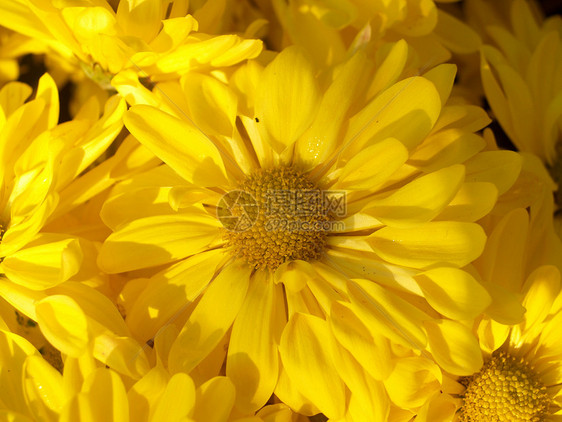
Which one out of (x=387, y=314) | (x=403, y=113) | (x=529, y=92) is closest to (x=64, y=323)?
(x=387, y=314)

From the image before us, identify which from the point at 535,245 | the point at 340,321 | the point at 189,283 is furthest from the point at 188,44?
the point at 535,245

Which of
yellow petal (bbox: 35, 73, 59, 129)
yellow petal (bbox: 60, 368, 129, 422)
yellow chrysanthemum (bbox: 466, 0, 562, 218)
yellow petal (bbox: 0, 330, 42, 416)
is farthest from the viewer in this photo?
yellow chrysanthemum (bbox: 466, 0, 562, 218)

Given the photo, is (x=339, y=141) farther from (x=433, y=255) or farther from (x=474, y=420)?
(x=474, y=420)

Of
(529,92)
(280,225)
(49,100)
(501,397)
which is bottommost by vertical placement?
(501,397)

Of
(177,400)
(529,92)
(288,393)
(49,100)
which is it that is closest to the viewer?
(177,400)

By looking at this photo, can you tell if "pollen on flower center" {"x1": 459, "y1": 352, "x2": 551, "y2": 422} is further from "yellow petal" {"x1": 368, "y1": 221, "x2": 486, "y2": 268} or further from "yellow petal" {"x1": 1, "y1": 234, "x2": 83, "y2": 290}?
"yellow petal" {"x1": 1, "y1": 234, "x2": 83, "y2": 290}

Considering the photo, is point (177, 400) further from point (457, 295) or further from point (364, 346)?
point (457, 295)

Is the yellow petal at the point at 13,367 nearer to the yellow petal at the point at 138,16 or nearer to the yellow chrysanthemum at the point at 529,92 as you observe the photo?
the yellow petal at the point at 138,16

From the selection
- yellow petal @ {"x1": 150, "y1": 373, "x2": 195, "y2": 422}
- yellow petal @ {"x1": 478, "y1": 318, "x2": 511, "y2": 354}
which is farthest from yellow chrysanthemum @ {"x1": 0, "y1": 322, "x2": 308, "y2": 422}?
yellow petal @ {"x1": 478, "y1": 318, "x2": 511, "y2": 354}
